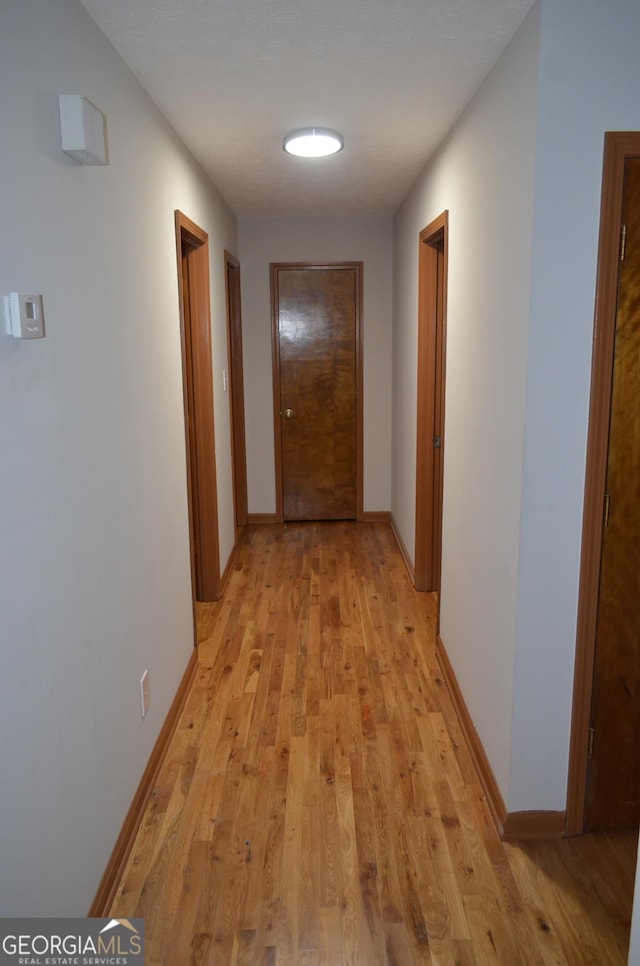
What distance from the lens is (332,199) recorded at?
4602mm

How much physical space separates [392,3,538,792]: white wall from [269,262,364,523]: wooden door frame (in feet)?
6.72

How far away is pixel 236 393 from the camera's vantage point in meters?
5.38

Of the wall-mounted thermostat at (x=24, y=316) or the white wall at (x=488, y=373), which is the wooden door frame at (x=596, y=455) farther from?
the wall-mounted thermostat at (x=24, y=316)

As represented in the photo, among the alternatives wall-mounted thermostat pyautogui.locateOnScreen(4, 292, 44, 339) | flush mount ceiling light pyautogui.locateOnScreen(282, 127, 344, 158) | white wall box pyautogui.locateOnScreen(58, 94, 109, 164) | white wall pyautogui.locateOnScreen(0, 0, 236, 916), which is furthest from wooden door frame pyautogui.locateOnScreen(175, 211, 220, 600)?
wall-mounted thermostat pyautogui.locateOnScreen(4, 292, 44, 339)

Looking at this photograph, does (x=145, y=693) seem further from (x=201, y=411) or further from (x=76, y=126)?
(x=201, y=411)

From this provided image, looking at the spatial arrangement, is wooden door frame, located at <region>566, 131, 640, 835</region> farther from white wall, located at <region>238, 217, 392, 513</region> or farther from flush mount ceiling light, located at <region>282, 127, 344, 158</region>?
white wall, located at <region>238, 217, 392, 513</region>

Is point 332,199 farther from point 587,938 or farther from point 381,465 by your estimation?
point 587,938

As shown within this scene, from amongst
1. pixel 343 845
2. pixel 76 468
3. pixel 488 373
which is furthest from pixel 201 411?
pixel 343 845

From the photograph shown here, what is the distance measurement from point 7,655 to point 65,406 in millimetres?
624

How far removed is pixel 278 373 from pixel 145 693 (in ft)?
11.8

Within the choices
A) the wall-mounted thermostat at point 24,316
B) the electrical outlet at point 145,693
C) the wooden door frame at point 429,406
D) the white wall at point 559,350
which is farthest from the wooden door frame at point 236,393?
the wall-mounted thermostat at point 24,316

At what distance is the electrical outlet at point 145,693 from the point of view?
2355mm

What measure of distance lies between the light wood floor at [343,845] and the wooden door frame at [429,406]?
83 centimetres

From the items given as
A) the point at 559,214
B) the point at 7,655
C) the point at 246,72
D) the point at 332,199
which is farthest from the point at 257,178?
the point at 7,655
